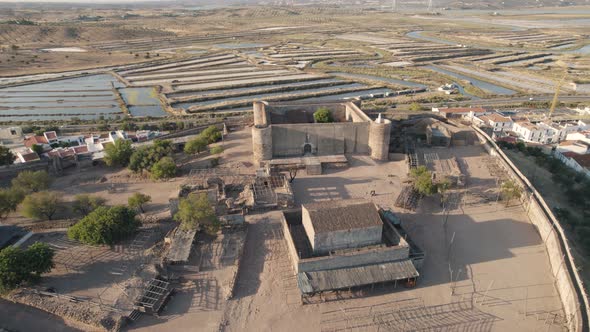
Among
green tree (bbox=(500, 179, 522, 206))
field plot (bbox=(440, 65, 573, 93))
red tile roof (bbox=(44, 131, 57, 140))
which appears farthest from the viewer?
field plot (bbox=(440, 65, 573, 93))

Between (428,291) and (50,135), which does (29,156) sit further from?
(428,291)

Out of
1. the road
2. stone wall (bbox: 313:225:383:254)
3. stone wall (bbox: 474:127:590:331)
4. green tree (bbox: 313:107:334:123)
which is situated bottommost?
the road

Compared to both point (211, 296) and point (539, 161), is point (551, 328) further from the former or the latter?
point (539, 161)

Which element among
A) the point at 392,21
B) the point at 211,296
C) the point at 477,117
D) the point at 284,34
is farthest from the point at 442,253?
the point at 392,21

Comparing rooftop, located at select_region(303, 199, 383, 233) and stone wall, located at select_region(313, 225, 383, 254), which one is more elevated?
rooftop, located at select_region(303, 199, 383, 233)

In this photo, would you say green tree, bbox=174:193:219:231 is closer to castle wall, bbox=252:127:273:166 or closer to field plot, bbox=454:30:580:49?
castle wall, bbox=252:127:273:166

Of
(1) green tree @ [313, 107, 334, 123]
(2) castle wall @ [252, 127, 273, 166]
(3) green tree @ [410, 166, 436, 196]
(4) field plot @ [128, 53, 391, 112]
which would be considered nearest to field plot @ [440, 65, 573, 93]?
(4) field plot @ [128, 53, 391, 112]
